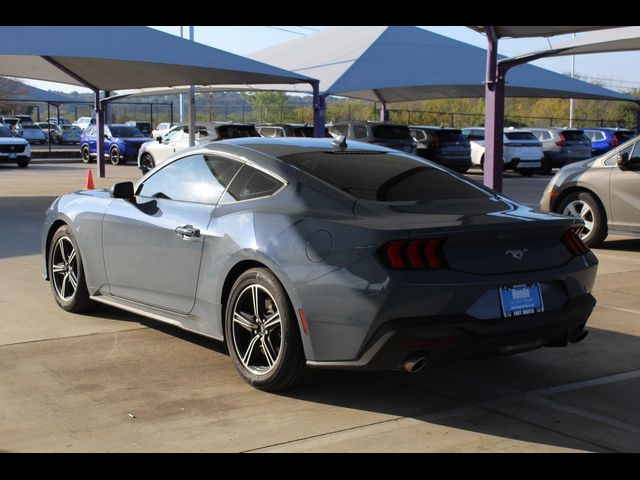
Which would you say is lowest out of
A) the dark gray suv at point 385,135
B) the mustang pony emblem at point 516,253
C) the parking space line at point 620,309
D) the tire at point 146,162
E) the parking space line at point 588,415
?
the parking space line at point 588,415

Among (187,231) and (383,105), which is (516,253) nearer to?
(187,231)

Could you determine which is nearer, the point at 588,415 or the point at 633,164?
the point at 588,415

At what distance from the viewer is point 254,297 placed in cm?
543

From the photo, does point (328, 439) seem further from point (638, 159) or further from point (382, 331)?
point (638, 159)

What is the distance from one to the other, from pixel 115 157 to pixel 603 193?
2662 centimetres

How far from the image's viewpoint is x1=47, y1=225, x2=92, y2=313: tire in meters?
7.29

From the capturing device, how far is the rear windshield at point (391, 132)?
26.7m

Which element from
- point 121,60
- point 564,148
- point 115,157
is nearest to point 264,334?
point 121,60

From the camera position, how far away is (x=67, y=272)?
295 inches

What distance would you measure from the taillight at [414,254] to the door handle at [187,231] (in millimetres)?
1532

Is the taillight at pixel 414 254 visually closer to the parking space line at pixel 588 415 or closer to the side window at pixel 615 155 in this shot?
the parking space line at pixel 588 415

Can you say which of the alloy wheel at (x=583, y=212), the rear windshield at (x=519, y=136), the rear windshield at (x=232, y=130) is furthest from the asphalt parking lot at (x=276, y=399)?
the rear windshield at (x=519, y=136)
